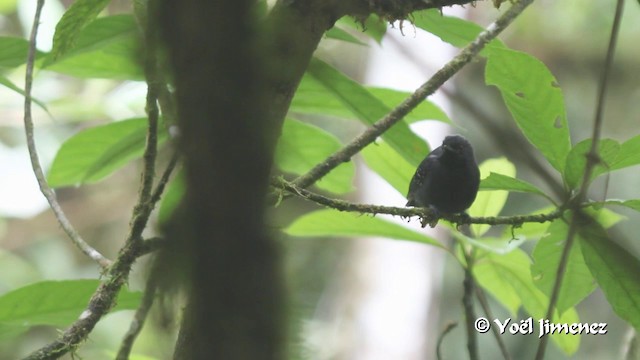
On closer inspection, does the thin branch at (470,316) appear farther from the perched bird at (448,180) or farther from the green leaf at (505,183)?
the perched bird at (448,180)

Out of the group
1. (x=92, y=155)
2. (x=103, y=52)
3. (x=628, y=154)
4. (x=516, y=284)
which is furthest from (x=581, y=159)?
(x=92, y=155)

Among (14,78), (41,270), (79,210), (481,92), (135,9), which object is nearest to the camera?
(135,9)

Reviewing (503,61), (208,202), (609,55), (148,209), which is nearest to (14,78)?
(148,209)

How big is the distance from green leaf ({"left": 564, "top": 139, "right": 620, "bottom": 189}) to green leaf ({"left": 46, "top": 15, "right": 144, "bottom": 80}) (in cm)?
98

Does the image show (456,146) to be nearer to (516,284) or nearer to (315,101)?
(516,284)

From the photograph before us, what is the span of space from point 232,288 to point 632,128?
9380mm

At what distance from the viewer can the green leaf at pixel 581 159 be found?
1.83 meters

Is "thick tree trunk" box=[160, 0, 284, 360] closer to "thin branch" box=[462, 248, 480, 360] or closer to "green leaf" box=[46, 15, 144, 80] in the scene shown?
"green leaf" box=[46, 15, 144, 80]

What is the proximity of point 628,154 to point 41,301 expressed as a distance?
141 cm

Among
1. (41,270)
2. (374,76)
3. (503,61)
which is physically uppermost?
(374,76)

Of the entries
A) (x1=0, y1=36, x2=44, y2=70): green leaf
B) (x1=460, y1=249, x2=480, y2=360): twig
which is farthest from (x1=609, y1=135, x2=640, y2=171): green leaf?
(x1=0, y1=36, x2=44, y2=70): green leaf

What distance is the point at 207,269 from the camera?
1.84 ft

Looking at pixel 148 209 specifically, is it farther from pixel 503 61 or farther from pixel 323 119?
pixel 323 119

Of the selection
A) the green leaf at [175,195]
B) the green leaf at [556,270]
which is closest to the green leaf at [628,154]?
the green leaf at [556,270]
